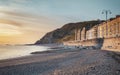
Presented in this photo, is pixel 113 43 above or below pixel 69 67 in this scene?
above

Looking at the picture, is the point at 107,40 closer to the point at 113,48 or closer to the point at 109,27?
the point at 113,48

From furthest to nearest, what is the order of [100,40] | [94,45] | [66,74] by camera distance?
[94,45] → [100,40] → [66,74]

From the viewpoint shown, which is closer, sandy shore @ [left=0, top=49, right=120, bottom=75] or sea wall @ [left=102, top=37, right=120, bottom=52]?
sandy shore @ [left=0, top=49, right=120, bottom=75]

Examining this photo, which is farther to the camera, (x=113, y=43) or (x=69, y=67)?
(x=113, y=43)

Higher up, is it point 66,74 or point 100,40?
point 100,40

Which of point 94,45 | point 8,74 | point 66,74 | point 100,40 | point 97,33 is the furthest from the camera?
point 97,33

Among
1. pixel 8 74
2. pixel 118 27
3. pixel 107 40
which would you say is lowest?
pixel 8 74

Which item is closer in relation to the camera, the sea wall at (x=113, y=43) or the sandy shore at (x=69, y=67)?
the sandy shore at (x=69, y=67)

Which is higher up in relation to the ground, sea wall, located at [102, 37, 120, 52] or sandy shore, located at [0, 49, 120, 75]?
sea wall, located at [102, 37, 120, 52]

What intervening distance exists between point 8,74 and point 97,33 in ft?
356

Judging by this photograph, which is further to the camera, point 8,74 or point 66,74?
point 8,74

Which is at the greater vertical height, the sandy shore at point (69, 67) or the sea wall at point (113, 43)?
the sea wall at point (113, 43)

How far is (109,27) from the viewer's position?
98562mm

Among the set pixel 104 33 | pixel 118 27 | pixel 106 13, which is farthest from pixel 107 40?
pixel 104 33
